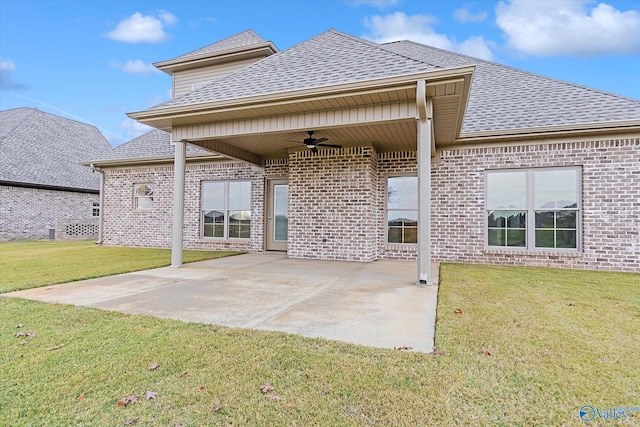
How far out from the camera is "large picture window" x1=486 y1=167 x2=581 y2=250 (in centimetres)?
758

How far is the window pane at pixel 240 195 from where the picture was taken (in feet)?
35.4

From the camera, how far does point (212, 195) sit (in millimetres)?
11234

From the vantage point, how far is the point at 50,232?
15625mm

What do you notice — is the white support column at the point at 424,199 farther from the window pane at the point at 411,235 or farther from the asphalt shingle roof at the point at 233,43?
the asphalt shingle roof at the point at 233,43

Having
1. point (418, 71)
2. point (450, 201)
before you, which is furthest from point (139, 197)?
Answer: point (418, 71)

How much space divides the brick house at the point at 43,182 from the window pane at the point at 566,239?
18.8 metres

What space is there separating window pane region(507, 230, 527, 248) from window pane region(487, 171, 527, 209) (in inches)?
22.4

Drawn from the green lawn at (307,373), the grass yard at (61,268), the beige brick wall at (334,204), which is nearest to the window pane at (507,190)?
the beige brick wall at (334,204)

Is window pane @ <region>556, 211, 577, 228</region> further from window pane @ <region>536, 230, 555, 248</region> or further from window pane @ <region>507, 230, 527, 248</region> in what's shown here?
window pane @ <region>507, 230, 527, 248</region>

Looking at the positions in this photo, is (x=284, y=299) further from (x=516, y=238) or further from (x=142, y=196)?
(x=142, y=196)

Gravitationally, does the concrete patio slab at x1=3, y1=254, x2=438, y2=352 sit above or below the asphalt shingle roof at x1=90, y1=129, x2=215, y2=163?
below

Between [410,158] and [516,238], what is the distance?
307 centimetres

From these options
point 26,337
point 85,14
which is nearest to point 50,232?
point 85,14

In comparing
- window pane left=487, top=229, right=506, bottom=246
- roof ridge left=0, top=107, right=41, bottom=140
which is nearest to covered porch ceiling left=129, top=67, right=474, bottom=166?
window pane left=487, top=229, right=506, bottom=246
